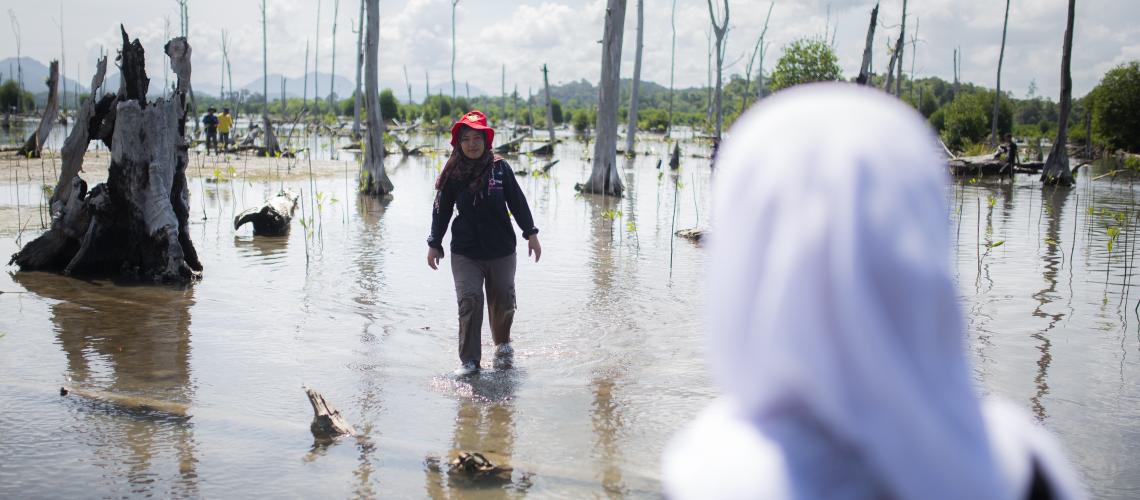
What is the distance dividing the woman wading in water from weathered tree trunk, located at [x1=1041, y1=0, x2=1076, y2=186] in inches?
872

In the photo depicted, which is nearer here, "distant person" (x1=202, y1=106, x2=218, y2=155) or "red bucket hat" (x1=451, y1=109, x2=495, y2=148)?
"red bucket hat" (x1=451, y1=109, x2=495, y2=148)

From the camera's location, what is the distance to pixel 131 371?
5.80 metres

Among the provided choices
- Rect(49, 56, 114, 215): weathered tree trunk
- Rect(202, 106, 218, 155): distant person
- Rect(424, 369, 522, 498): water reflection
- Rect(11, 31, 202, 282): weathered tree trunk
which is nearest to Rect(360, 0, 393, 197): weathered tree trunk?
Rect(49, 56, 114, 215): weathered tree trunk

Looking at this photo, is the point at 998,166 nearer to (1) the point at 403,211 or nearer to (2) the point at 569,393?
(1) the point at 403,211

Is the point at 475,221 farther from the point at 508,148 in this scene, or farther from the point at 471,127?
the point at 508,148

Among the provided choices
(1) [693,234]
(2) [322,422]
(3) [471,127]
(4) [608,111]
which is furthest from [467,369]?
(4) [608,111]

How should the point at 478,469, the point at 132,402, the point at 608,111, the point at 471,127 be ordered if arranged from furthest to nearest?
the point at 608,111
the point at 471,127
the point at 132,402
the point at 478,469

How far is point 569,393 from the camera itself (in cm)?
561

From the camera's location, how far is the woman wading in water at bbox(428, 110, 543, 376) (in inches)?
231

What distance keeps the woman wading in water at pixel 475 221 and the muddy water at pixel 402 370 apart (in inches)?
15.8

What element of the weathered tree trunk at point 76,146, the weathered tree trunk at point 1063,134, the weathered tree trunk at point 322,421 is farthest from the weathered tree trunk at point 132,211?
the weathered tree trunk at point 1063,134

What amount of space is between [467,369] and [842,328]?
16.8ft

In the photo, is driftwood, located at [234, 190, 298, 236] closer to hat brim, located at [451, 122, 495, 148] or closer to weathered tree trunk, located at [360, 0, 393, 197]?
weathered tree trunk, located at [360, 0, 393, 197]

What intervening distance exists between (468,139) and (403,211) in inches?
388
